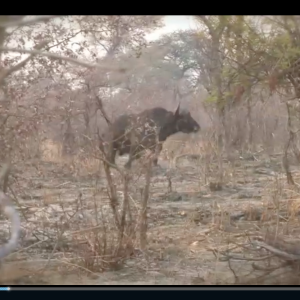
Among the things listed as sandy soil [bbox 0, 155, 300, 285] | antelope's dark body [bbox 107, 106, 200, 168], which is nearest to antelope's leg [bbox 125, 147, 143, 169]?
antelope's dark body [bbox 107, 106, 200, 168]

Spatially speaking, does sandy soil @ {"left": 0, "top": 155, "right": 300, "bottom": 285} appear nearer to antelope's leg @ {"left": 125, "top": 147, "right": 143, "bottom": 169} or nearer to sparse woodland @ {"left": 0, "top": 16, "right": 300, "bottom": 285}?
sparse woodland @ {"left": 0, "top": 16, "right": 300, "bottom": 285}

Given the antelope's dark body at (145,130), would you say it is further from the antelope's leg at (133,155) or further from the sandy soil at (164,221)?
the sandy soil at (164,221)

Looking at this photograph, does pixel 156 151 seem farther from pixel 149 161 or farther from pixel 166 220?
pixel 166 220

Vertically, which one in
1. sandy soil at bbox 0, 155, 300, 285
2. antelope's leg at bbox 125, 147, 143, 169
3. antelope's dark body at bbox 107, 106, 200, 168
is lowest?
sandy soil at bbox 0, 155, 300, 285

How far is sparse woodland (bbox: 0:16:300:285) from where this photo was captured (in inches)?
96.4

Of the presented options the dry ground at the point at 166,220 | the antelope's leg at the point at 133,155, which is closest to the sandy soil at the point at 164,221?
the dry ground at the point at 166,220

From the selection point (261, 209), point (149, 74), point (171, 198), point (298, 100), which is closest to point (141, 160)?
point (171, 198)

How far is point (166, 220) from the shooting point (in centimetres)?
248

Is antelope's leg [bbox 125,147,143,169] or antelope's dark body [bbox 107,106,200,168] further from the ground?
antelope's dark body [bbox 107,106,200,168]

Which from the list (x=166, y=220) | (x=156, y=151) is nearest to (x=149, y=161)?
(x=156, y=151)

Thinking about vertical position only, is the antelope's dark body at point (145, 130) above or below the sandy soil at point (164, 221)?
above

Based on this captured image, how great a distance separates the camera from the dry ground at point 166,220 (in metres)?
2.47

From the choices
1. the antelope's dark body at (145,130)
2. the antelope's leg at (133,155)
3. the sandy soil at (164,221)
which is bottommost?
the sandy soil at (164,221)

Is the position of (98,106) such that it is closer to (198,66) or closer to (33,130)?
(33,130)
